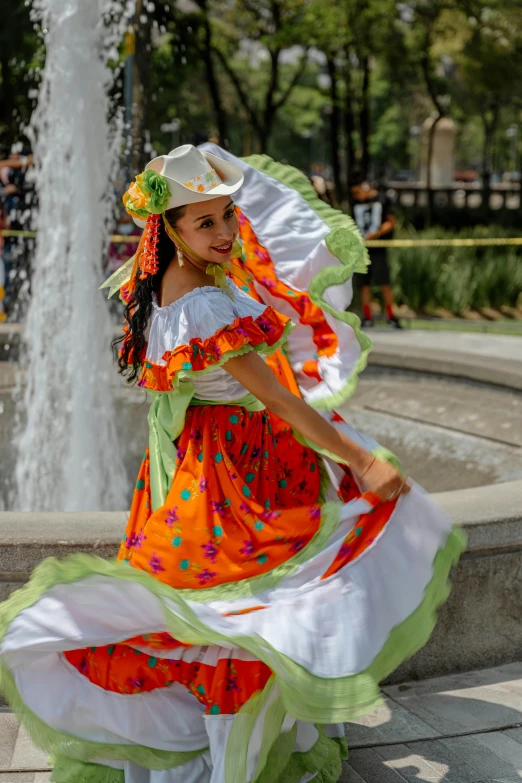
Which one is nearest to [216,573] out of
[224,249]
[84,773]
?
[84,773]

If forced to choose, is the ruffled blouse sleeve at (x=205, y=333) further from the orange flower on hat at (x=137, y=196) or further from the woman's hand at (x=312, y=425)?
the orange flower on hat at (x=137, y=196)

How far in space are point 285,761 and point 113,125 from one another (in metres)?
7.86

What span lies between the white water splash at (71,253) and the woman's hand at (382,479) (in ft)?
12.4

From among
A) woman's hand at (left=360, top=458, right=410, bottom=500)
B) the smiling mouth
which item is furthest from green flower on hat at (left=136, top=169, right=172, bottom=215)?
woman's hand at (left=360, top=458, right=410, bottom=500)

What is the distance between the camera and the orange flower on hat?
2.68 meters

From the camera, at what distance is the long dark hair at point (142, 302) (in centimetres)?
277

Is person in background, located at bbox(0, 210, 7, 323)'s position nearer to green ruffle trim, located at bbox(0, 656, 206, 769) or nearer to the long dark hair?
the long dark hair

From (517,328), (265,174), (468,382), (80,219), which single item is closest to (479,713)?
(265,174)

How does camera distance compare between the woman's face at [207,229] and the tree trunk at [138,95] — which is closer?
the woman's face at [207,229]

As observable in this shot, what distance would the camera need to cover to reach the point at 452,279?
16.0 meters

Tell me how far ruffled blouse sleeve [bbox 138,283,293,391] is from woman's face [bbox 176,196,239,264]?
0.34 feet

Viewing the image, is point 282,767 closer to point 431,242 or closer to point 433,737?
point 433,737

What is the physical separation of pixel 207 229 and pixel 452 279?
13.7 metres

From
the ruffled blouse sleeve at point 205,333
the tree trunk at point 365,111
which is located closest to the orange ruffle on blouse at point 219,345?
the ruffled blouse sleeve at point 205,333
